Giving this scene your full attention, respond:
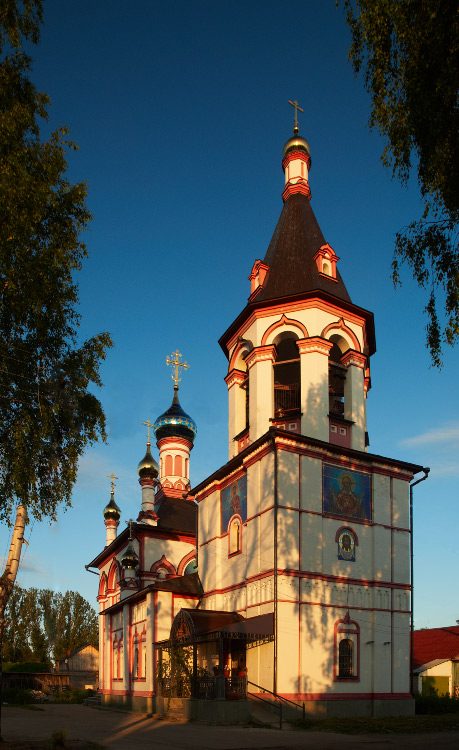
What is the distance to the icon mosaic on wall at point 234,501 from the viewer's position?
18125 millimetres

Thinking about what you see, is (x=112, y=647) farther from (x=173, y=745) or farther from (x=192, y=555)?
(x=173, y=745)

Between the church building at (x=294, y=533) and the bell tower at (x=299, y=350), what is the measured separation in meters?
0.04

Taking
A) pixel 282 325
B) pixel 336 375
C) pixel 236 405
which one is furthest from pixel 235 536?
pixel 282 325

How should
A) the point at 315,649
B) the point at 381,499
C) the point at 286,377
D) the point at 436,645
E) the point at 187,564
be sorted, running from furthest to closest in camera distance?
the point at 436,645
the point at 187,564
the point at 286,377
the point at 381,499
the point at 315,649

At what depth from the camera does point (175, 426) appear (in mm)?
32000

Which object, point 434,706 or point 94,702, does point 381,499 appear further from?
point 94,702

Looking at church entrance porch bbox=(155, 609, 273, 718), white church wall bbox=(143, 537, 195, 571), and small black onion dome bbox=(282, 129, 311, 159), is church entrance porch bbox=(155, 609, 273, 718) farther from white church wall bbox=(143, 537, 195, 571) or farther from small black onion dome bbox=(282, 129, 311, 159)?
small black onion dome bbox=(282, 129, 311, 159)

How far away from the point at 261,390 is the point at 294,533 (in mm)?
3845

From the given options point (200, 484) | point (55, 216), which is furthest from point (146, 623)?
point (55, 216)

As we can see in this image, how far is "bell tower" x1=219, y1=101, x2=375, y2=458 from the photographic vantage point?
698 inches

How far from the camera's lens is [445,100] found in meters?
7.56

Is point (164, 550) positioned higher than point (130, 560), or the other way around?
point (164, 550)

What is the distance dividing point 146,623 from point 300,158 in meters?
15.0

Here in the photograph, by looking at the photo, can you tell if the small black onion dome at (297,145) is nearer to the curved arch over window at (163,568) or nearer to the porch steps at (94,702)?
the curved arch over window at (163,568)
